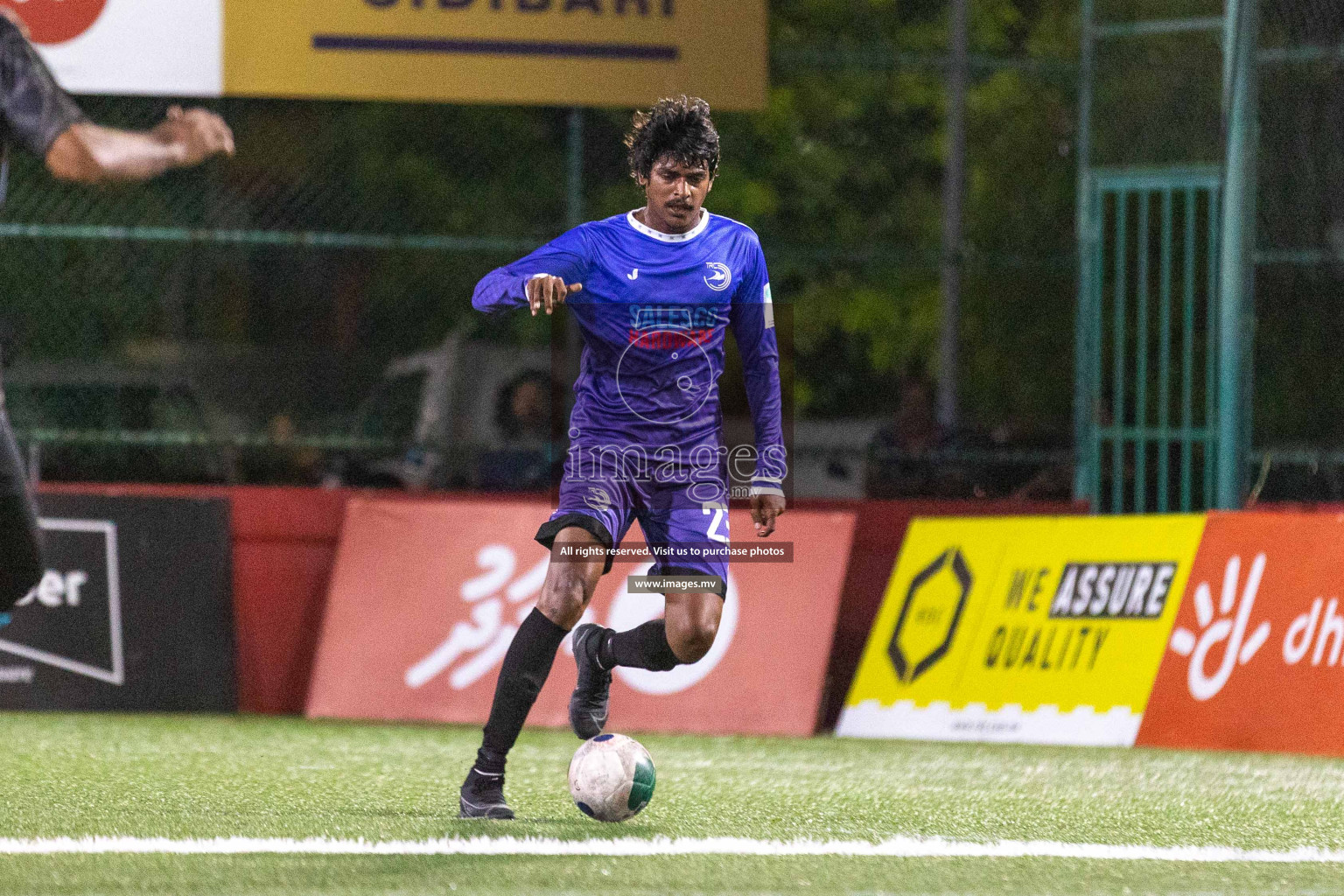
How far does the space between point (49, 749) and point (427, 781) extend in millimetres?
1928

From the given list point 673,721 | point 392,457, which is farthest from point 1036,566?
point 392,457

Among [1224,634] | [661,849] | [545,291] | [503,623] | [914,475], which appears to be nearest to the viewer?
[661,849]

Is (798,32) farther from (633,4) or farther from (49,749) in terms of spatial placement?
(49,749)

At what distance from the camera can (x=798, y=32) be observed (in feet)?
46.2

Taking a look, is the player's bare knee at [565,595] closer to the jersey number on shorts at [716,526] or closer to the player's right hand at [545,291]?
the jersey number on shorts at [716,526]

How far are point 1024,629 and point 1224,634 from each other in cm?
110

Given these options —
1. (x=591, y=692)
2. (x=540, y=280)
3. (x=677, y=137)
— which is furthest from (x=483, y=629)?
(x=540, y=280)

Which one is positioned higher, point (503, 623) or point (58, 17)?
point (58, 17)

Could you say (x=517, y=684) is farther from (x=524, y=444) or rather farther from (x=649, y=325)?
(x=524, y=444)

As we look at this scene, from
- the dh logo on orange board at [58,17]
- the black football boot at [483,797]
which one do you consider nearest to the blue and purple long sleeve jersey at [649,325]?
the black football boot at [483,797]

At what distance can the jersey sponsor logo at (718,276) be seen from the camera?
20.3ft

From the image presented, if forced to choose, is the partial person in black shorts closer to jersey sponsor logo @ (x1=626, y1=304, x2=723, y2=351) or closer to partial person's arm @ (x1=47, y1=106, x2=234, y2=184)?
partial person's arm @ (x1=47, y1=106, x2=234, y2=184)

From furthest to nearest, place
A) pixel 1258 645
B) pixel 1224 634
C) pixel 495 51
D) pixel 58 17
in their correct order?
pixel 495 51 → pixel 58 17 → pixel 1224 634 → pixel 1258 645

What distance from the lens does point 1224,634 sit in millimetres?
9008
